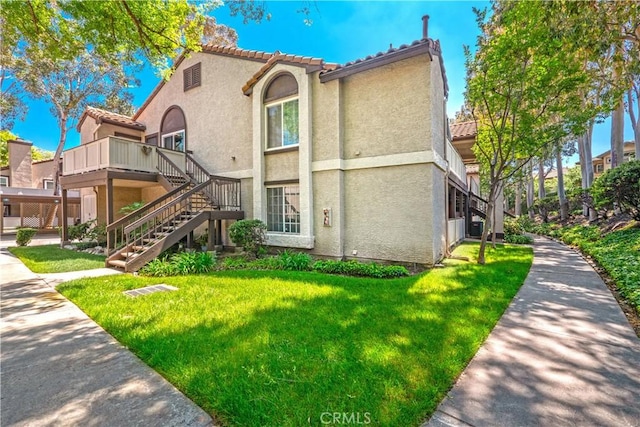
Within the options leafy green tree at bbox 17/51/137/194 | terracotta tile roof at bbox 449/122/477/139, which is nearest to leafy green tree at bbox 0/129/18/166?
leafy green tree at bbox 17/51/137/194

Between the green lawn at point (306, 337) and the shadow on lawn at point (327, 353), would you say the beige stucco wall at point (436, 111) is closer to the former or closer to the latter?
the green lawn at point (306, 337)

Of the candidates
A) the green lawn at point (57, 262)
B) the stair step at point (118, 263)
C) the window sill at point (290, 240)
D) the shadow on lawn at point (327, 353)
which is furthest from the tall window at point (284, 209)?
the green lawn at point (57, 262)

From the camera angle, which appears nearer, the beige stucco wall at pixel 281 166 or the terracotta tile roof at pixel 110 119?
the beige stucco wall at pixel 281 166

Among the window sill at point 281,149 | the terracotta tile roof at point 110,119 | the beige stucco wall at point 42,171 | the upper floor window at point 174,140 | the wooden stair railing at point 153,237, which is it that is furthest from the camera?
the beige stucco wall at point 42,171

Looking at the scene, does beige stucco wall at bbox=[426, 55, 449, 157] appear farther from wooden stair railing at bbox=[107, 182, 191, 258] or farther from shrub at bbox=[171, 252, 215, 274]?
wooden stair railing at bbox=[107, 182, 191, 258]

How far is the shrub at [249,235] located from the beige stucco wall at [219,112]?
2.86m

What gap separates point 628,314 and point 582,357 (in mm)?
2497

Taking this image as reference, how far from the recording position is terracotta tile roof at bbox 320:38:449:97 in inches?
316

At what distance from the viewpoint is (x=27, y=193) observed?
22953mm

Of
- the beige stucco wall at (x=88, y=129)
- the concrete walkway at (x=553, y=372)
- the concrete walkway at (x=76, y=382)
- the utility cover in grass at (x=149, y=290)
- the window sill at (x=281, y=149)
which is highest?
the beige stucco wall at (x=88, y=129)

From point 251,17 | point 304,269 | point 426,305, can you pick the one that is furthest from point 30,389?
point 251,17

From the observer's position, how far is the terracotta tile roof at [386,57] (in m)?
8.04

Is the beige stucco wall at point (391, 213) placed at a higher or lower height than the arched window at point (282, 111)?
lower

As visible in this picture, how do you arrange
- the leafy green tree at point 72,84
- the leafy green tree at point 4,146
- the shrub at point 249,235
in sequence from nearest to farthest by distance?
the shrub at point 249,235 → the leafy green tree at point 72,84 → the leafy green tree at point 4,146
